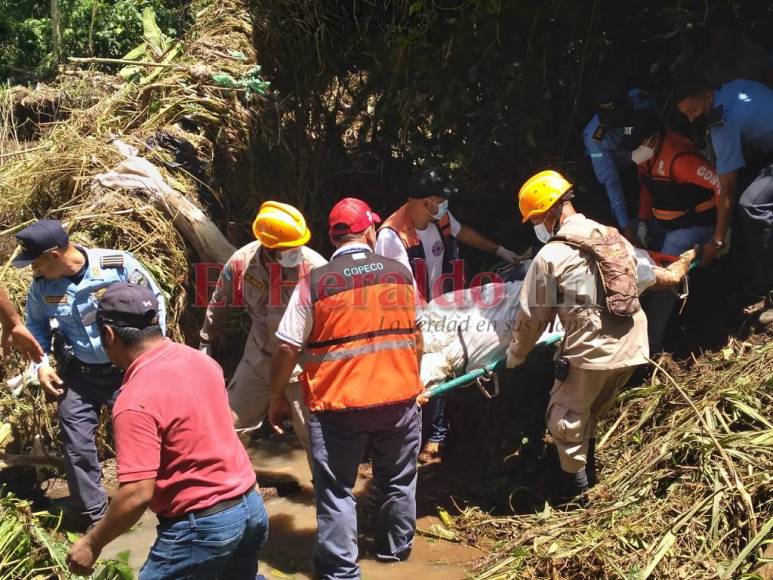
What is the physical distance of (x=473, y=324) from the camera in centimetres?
490

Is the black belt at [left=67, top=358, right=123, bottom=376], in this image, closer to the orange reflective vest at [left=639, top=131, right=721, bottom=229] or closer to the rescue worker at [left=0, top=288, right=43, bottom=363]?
the rescue worker at [left=0, top=288, right=43, bottom=363]

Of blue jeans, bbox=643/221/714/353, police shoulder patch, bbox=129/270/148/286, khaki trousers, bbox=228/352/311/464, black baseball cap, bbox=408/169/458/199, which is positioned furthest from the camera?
A: blue jeans, bbox=643/221/714/353

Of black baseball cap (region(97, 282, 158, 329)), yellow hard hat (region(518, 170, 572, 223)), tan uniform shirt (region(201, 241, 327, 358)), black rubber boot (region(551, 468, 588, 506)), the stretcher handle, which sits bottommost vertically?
black rubber boot (region(551, 468, 588, 506))

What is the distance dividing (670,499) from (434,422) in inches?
70.2

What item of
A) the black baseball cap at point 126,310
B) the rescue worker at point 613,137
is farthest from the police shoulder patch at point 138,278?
the rescue worker at point 613,137

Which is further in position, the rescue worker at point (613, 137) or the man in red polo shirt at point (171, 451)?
the rescue worker at point (613, 137)

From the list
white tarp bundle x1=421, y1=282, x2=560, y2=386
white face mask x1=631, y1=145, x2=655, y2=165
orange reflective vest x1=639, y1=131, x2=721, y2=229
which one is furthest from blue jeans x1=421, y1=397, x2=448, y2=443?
white face mask x1=631, y1=145, x2=655, y2=165

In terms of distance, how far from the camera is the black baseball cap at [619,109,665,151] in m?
5.30

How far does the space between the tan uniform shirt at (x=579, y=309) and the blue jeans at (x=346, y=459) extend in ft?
2.77

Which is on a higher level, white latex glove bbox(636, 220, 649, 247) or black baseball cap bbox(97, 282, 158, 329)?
black baseball cap bbox(97, 282, 158, 329)

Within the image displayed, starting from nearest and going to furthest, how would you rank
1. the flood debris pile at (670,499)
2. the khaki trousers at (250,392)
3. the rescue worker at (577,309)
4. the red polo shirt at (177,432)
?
the red polo shirt at (177,432) < the flood debris pile at (670,499) < the rescue worker at (577,309) < the khaki trousers at (250,392)

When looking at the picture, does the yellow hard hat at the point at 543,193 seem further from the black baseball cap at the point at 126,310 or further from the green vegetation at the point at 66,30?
the green vegetation at the point at 66,30

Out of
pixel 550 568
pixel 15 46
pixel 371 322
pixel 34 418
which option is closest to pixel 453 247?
pixel 371 322

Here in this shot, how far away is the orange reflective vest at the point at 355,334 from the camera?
3.93 m
